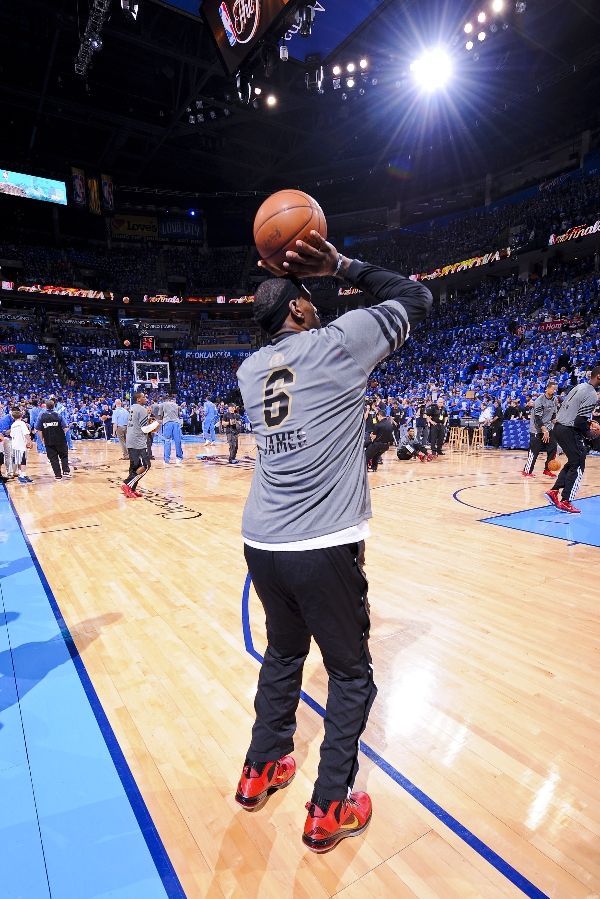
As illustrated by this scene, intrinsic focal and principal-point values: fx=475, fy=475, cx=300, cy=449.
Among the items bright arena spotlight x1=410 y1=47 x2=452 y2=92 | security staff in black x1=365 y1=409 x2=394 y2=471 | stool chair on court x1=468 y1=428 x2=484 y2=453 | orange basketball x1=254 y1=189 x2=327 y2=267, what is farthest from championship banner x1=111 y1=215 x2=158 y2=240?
orange basketball x1=254 y1=189 x2=327 y2=267

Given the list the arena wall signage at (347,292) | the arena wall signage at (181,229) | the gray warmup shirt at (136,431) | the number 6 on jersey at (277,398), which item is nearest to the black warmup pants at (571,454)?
the number 6 on jersey at (277,398)

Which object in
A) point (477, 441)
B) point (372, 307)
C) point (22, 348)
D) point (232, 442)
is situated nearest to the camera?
point (372, 307)

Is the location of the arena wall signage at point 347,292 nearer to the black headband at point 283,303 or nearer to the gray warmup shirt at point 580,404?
the gray warmup shirt at point 580,404

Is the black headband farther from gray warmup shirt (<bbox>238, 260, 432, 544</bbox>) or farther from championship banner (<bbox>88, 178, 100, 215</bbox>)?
championship banner (<bbox>88, 178, 100, 215</bbox>)

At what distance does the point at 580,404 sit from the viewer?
5.84 metres

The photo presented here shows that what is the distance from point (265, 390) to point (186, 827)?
61.1 inches

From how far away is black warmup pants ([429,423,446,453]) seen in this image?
44.8ft

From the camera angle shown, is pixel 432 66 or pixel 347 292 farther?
pixel 347 292

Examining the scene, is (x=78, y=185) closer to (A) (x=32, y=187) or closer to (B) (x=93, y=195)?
(B) (x=93, y=195)

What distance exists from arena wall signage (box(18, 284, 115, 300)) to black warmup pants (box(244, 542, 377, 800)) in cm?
3596

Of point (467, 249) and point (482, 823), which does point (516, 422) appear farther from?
point (467, 249)

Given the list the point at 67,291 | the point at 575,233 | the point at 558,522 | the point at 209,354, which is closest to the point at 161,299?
the point at 209,354

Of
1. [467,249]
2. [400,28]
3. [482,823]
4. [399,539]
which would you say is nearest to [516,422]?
[399,539]

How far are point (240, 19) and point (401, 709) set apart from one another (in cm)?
1079
